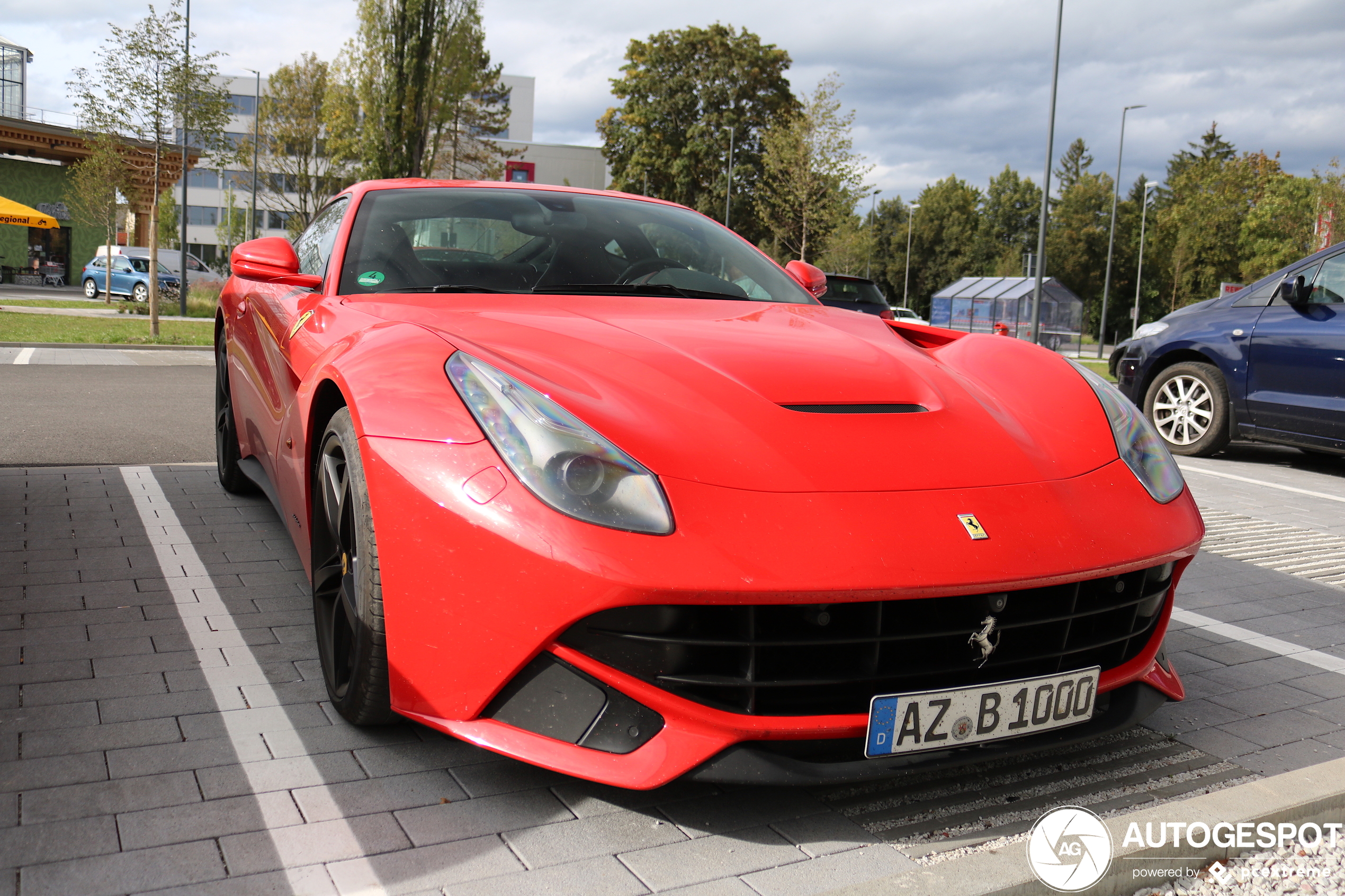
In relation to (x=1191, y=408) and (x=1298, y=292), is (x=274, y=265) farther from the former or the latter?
(x=1191, y=408)

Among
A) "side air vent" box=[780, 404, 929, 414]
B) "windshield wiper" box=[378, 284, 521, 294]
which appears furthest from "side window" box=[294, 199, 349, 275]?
"side air vent" box=[780, 404, 929, 414]

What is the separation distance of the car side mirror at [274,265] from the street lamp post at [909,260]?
66968mm

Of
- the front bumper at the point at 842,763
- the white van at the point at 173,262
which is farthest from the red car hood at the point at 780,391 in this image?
the white van at the point at 173,262

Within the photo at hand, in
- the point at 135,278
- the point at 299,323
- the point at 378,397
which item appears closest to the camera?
the point at 378,397

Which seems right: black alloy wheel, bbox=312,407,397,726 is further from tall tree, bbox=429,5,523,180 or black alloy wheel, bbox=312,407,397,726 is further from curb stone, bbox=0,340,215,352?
tall tree, bbox=429,5,523,180

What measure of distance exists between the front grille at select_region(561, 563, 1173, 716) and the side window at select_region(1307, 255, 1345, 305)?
6048mm

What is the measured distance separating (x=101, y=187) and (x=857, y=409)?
95.3 feet

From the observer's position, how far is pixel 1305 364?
6918 mm

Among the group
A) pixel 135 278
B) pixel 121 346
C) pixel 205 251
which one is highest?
pixel 205 251

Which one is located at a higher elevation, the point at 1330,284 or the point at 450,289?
the point at 1330,284

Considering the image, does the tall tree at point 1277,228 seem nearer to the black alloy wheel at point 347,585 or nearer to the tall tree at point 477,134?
the tall tree at point 477,134

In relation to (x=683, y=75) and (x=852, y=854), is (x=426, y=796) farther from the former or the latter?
(x=683, y=75)

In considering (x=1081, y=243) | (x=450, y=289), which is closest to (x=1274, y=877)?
(x=450, y=289)

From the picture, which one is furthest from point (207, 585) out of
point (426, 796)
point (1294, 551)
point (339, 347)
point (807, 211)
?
point (807, 211)
